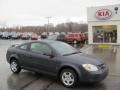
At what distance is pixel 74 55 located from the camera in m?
7.72

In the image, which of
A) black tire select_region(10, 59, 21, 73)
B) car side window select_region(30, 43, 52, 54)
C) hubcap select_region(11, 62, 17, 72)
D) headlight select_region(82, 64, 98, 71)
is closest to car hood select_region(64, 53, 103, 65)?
headlight select_region(82, 64, 98, 71)

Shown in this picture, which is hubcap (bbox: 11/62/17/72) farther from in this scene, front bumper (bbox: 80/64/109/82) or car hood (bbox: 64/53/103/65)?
front bumper (bbox: 80/64/109/82)

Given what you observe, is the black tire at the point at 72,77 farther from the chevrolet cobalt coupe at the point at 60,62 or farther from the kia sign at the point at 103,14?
the kia sign at the point at 103,14

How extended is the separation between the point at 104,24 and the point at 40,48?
71.6ft

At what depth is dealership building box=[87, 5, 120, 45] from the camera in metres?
28.0

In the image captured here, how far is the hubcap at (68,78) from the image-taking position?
23.7 feet

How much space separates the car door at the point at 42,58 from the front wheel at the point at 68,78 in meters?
0.40

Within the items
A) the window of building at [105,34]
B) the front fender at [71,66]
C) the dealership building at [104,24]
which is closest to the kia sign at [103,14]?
the dealership building at [104,24]

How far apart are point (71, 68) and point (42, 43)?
5.96ft

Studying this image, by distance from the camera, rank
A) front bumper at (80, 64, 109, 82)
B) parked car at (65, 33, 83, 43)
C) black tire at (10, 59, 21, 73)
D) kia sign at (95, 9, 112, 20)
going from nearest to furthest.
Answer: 1. front bumper at (80, 64, 109, 82)
2. black tire at (10, 59, 21, 73)
3. kia sign at (95, 9, 112, 20)
4. parked car at (65, 33, 83, 43)

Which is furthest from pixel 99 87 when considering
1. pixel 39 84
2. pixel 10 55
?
pixel 10 55

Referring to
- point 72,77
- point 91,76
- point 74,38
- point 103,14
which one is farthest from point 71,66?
point 74,38

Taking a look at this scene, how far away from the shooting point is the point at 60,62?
7.43m

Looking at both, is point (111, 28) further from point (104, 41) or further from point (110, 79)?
point (110, 79)
